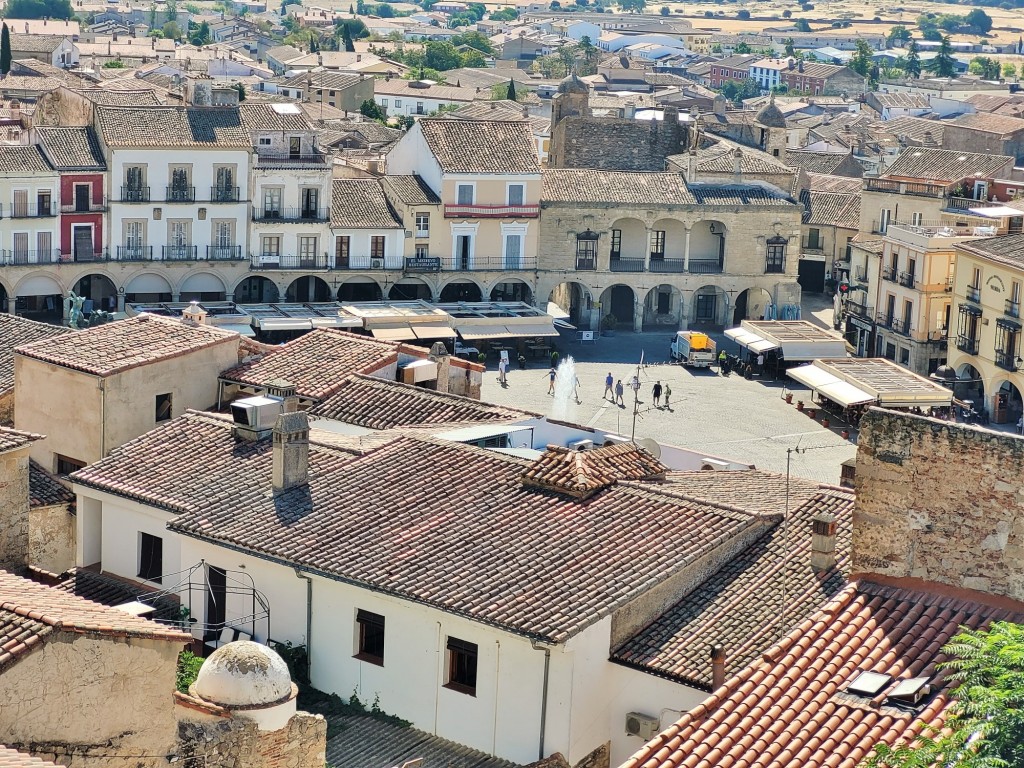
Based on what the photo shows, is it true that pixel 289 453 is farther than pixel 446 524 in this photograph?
Yes

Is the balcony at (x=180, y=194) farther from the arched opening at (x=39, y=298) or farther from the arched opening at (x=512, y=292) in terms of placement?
the arched opening at (x=512, y=292)

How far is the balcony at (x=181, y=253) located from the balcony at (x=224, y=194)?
2.14 m

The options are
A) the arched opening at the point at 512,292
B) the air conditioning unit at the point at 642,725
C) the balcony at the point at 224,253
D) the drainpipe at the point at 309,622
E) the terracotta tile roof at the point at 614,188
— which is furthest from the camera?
the arched opening at the point at 512,292

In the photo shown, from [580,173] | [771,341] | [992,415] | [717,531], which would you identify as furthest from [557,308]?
[717,531]

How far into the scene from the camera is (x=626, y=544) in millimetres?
30641

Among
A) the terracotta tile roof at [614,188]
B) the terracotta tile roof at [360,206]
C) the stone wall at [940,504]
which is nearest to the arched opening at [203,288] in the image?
the terracotta tile roof at [360,206]

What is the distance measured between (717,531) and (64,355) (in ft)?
52.9

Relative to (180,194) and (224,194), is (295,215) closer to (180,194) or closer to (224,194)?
(224,194)

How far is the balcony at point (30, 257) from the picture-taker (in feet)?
258

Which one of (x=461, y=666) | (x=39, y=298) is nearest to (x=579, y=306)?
(x=39, y=298)

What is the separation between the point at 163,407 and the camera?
41.9m

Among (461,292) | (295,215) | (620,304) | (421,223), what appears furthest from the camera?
(620,304)

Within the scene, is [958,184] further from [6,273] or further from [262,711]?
[262,711]

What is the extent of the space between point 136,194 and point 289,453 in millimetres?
48827
